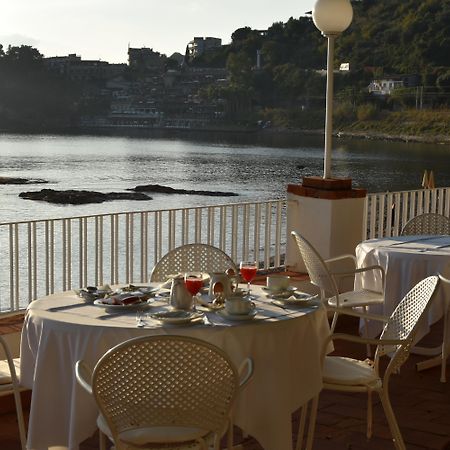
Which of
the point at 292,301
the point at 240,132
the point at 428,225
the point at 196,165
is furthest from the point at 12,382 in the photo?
the point at 240,132

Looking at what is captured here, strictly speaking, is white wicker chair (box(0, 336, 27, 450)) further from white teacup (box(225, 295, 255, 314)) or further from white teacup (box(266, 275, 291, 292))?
white teacup (box(266, 275, 291, 292))

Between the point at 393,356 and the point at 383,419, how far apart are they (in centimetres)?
100

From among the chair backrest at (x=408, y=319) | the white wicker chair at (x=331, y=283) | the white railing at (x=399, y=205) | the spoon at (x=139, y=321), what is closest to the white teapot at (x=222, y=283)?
the spoon at (x=139, y=321)

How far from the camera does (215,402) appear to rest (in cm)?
281

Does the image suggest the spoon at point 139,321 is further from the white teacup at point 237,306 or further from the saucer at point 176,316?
the white teacup at point 237,306

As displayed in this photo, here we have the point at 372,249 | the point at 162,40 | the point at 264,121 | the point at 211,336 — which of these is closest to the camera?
the point at 211,336

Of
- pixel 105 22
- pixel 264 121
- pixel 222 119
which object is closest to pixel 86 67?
pixel 105 22

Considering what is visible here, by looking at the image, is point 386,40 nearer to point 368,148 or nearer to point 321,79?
point 321,79

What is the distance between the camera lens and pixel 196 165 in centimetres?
6312

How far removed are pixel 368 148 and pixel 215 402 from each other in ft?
207

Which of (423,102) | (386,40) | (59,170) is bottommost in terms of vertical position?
(59,170)

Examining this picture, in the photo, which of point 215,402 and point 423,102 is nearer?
point 215,402

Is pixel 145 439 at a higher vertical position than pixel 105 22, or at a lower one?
lower

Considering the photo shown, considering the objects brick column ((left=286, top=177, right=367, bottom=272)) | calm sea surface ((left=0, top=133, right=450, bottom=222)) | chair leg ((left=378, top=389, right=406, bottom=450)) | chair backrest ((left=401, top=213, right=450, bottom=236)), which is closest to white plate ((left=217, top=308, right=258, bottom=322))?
chair leg ((left=378, top=389, right=406, bottom=450))
